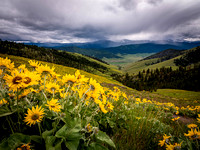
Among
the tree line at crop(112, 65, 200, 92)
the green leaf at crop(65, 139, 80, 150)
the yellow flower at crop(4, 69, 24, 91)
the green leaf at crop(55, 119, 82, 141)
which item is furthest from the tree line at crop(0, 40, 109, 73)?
the tree line at crop(112, 65, 200, 92)

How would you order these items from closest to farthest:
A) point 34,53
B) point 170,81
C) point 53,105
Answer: point 53,105 → point 170,81 → point 34,53

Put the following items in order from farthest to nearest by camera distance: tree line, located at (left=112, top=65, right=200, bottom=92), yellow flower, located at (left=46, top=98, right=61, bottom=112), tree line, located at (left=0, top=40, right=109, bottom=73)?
tree line, located at (left=112, top=65, right=200, bottom=92)
tree line, located at (left=0, top=40, right=109, bottom=73)
yellow flower, located at (left=46, top=98, right=61, bottom=112)

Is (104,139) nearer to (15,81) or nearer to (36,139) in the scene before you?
(36,139)

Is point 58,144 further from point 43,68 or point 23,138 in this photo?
point 43,68

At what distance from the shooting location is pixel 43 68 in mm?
2131

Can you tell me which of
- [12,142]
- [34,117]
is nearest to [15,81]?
[34,117]

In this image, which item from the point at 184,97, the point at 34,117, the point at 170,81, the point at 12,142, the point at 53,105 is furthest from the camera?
the point at 170,81

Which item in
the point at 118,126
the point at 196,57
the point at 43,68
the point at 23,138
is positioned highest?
the point at 196,57

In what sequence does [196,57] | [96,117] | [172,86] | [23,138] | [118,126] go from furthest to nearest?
[196,57] → [172,86] → [118,126] → [96,117] → [23,138]

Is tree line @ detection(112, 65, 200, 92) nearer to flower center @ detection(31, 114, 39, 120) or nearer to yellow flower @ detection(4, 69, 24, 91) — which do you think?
flower center @ detection(31, 114, 39, 120)

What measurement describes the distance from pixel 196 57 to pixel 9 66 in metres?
235

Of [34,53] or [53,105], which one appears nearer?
[53,105]

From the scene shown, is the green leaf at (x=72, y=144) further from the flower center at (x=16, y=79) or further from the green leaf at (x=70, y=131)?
the flower center at (x=16, y=79)

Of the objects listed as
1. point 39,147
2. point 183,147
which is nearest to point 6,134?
point 39,147
